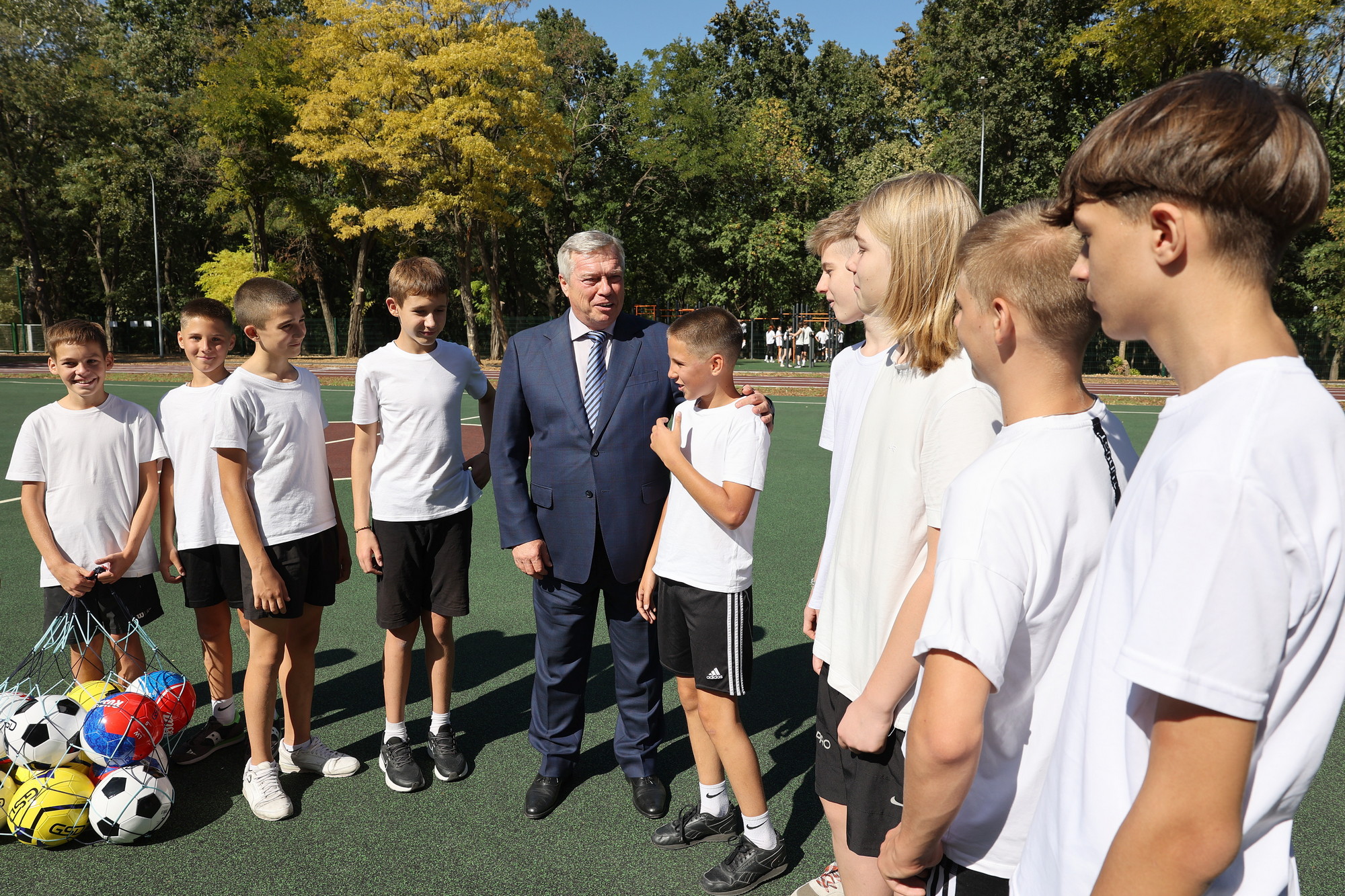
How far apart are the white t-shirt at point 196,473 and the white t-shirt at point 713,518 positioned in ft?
6.66

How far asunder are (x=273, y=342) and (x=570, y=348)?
1217 mm

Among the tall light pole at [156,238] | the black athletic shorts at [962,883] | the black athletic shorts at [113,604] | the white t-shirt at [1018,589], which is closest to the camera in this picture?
the white t-shirt at [1018,589]

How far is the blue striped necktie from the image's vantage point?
372cm

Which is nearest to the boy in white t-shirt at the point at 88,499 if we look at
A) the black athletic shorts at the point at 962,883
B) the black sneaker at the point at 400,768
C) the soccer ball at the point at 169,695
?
the soccer ball at the point at 169,695

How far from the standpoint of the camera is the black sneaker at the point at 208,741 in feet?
12.6

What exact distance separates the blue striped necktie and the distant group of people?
1 centimetres

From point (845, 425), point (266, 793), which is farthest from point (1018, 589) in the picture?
point (266, 793)

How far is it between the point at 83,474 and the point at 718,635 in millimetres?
2889

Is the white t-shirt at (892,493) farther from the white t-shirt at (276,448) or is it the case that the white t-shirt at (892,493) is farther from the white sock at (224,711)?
the white sock at (224,711)

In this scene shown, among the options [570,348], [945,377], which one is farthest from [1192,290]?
[570,348]

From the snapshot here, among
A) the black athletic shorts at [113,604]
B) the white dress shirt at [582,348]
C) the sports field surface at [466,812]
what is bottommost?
the sports field surface at [466,812]

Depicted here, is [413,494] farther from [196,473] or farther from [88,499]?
[88,499]

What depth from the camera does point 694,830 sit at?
128 inches

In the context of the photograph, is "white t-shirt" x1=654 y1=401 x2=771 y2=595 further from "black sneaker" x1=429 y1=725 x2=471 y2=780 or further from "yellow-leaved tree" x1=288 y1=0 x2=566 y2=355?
"yellow-leaved tree" x1=288 y1=0 x2=566 y2=355
